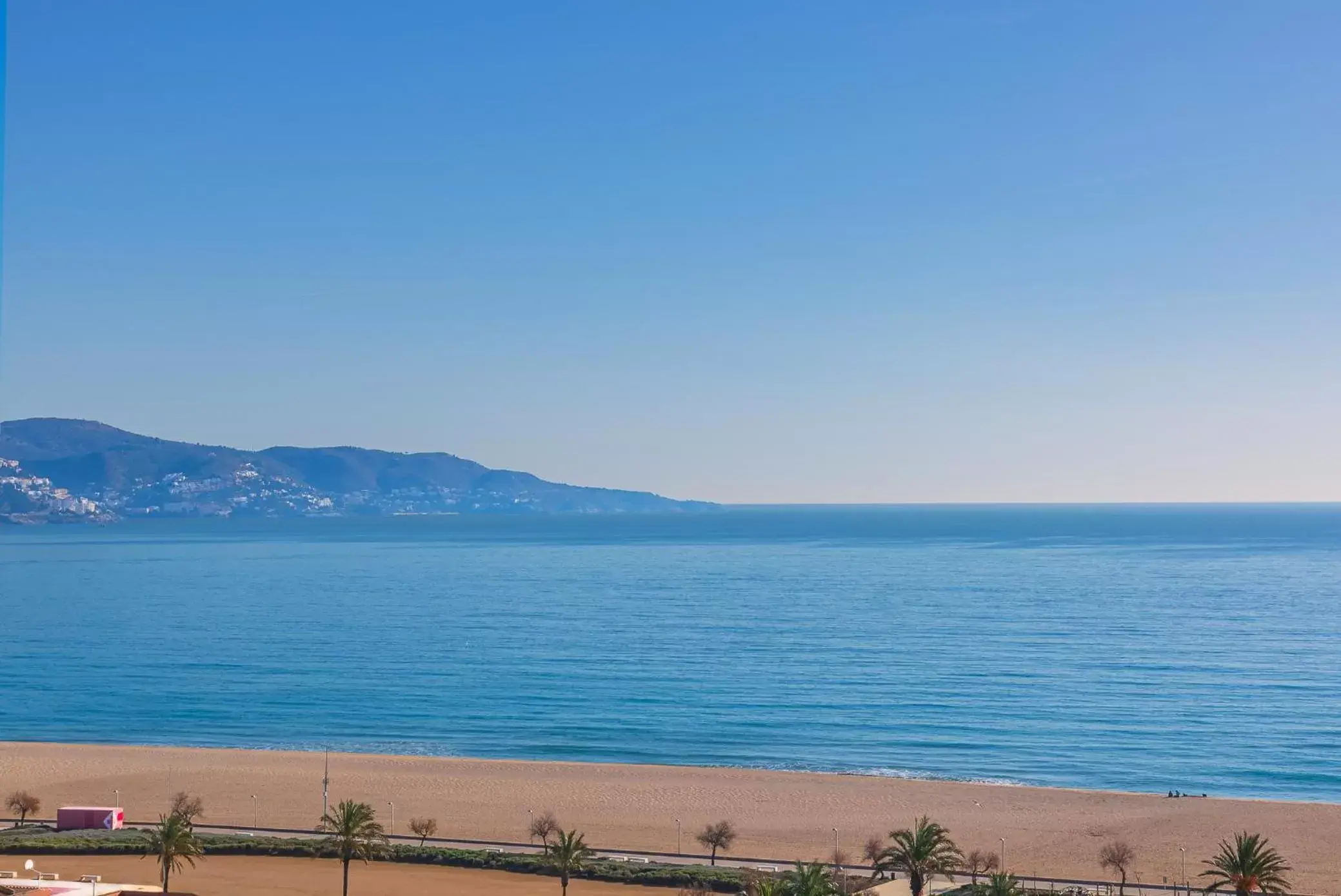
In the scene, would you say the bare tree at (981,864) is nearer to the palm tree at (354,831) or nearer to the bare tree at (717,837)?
the bare tree at (717,837)

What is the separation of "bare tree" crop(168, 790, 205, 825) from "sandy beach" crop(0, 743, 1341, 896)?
670mm

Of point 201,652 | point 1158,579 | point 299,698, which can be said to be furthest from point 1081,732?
point 1158,579

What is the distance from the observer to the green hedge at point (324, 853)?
38906mm

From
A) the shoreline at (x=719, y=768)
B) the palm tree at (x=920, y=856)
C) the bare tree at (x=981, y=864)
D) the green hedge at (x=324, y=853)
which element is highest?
the palm tree at (x=920, y=856)

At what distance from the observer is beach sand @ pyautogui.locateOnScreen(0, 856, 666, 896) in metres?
37.2

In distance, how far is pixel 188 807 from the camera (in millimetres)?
45906

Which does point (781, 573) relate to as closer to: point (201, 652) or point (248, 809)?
point (201, 652)

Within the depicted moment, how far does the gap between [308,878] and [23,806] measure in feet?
49.8

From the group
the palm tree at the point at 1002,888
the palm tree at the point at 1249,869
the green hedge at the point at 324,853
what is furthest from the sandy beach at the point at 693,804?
the palm tree at the point at 1249,869

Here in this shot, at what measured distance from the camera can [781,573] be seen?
177 meters

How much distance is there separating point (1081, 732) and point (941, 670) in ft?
62.6

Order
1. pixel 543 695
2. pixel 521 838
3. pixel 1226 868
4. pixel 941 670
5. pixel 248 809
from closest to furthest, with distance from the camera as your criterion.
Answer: pixel 1226 868 → pixel 521 838 → pixel 248 809 → pixel 543 695 → pixel 941 670

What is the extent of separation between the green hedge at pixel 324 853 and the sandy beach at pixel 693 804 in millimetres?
1684

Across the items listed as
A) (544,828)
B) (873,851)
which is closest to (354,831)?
(544,828)
